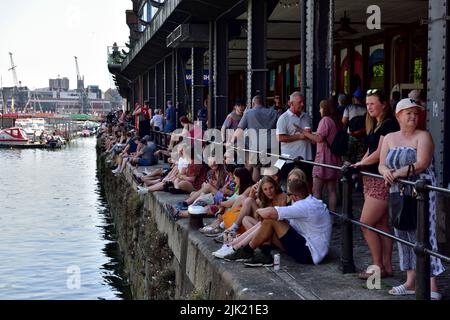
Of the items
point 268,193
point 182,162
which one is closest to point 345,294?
point 268,193

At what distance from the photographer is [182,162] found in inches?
559

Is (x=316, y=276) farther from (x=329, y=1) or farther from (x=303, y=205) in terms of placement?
(x=329, y=1)

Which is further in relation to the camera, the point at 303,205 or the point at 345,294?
the point at 303,205

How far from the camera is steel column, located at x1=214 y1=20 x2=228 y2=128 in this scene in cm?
1905

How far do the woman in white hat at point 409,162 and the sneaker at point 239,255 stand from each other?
5.57 feet

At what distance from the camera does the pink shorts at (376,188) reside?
643 centimetres

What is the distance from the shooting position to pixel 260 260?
23.5ft

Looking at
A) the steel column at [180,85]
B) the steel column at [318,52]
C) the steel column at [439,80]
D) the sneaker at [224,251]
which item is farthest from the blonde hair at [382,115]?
the steel column at [180,85]

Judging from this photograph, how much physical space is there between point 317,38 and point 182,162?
3.83m

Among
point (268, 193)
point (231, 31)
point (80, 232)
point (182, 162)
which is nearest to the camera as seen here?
point (268, 193)

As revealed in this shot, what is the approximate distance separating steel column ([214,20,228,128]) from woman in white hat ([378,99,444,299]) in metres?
13.2

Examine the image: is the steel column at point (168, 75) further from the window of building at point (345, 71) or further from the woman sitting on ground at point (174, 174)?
the woman sitting on ground at point (174, 174)

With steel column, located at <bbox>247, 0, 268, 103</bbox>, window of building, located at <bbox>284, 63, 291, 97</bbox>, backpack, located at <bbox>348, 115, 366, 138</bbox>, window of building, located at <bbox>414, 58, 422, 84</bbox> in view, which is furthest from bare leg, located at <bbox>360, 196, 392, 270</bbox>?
window of building, located at <bbox>284, 63, 291, 97</bbox>

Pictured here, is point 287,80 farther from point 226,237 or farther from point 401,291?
point 401,291
